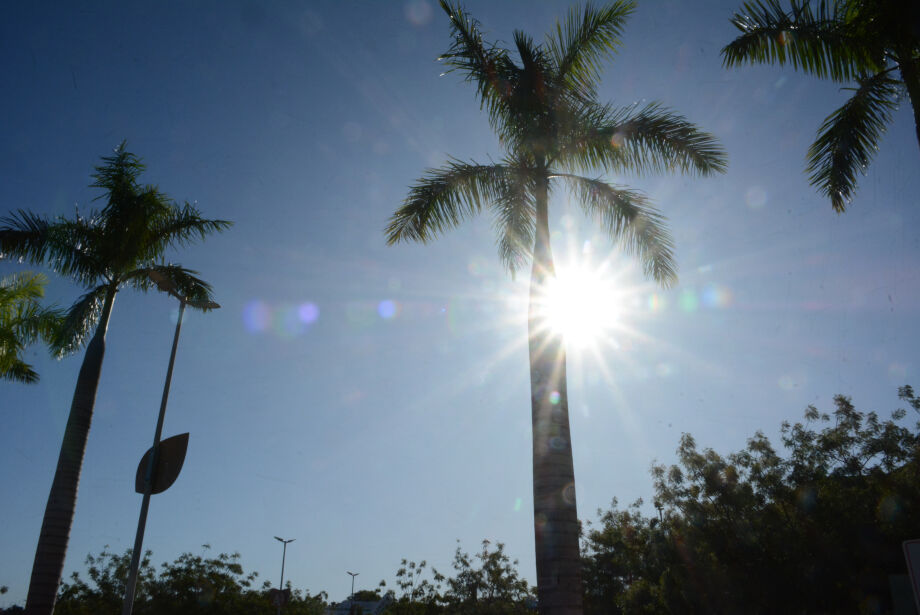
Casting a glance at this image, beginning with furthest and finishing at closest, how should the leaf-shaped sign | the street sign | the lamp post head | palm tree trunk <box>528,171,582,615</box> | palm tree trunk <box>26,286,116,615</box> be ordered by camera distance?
the street sign
the lamp post head
palm tree trunk <box>26,286,116,615</box>
the leaf-shaped sign
palm tree trunk <box>528,171,582,615</box>

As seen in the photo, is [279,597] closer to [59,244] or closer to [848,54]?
[59,244]

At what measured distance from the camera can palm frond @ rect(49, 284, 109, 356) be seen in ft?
44.5

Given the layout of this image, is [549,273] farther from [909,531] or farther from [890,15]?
[909,531]

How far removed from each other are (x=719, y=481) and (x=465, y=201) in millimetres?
21745

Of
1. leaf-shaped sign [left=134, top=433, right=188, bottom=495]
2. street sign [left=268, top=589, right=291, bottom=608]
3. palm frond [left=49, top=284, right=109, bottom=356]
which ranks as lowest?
A: street sign [left=268, top=589, right=291, bottom=608]

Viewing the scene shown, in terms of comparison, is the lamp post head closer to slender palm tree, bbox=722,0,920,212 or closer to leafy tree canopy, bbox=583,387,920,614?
slender palm tree, bbox=722,0,920,212

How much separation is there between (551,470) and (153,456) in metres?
6.39

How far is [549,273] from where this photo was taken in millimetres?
9383

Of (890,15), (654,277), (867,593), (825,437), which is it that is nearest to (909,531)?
(867,593)

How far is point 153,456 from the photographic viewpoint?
377 inches

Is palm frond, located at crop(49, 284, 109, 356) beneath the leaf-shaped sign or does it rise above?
above

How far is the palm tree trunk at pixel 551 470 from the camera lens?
7285mm

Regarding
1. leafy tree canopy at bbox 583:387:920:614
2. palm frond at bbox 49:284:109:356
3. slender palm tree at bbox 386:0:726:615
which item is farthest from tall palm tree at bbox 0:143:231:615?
leafy tree canopy at bbox 583:387:920:614

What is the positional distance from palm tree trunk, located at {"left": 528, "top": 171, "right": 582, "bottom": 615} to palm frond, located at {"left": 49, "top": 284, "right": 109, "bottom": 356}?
1057 centimetres
